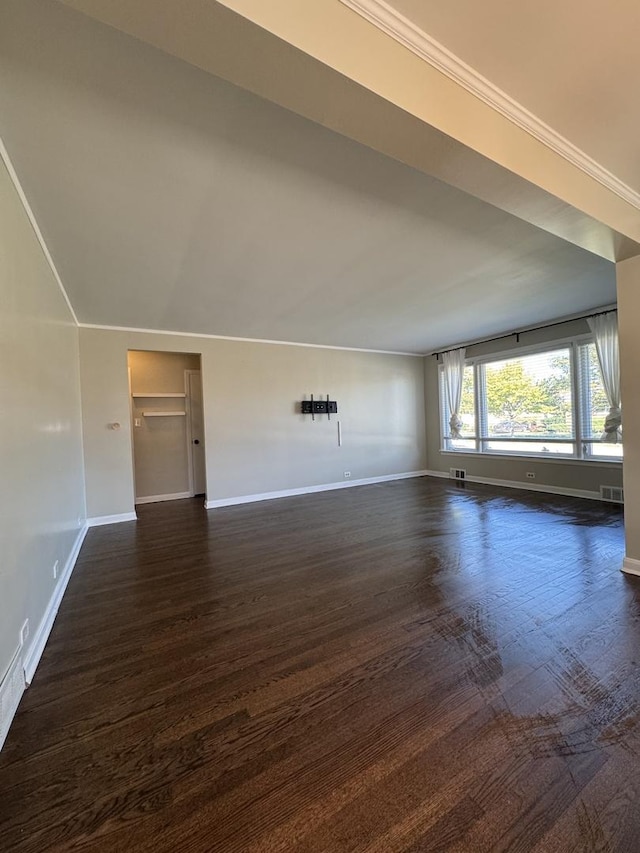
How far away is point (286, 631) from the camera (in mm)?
2193

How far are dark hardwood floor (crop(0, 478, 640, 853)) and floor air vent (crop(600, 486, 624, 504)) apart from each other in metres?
2.33

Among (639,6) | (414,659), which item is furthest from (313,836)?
(639,6)

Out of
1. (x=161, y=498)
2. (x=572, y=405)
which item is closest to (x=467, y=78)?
(x=572, y=405)

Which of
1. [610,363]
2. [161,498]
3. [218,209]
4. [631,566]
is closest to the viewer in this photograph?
[218,209]

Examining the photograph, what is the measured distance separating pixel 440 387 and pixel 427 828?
7244 mm

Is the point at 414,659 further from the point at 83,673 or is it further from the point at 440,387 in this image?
the point at 440,387

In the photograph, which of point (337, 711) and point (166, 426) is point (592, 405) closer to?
point (337, 711)

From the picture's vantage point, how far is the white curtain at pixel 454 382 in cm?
696

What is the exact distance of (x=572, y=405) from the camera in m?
5.36

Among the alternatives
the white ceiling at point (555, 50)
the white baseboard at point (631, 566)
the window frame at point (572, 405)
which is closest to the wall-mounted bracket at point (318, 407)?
the window frame at point (572, 405)

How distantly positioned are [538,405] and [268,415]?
455cm

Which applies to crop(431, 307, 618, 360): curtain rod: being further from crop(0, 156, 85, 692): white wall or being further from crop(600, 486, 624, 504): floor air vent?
crop(0, 156, 85, 692): white wall

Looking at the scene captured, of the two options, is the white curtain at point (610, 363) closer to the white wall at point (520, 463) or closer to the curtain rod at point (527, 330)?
the curtain rod at point (527, 330)

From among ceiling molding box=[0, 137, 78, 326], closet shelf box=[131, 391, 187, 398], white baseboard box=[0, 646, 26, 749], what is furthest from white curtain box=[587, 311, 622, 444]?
closet shelf box=[131, 391, 187, 398]
